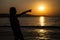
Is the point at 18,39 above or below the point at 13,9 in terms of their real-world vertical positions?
below

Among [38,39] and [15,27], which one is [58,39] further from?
[15,27]

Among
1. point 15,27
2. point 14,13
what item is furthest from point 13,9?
point 15,27

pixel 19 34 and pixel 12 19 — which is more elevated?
pixel 12 19

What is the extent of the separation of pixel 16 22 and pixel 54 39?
796 cm

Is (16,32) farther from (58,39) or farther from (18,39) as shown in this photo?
(58,39)

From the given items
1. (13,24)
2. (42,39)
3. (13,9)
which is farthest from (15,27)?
(42,39)

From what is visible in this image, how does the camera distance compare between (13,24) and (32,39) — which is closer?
(13,24)

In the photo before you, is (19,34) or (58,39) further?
(58,39)

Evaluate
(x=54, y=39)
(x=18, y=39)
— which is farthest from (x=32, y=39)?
(x=18, y=39)

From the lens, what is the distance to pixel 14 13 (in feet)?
31.9

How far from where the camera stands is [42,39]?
16.8 metres

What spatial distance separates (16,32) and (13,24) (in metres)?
0.37

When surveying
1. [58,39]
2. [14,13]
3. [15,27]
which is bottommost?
[58,39]

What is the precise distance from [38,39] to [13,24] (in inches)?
294
